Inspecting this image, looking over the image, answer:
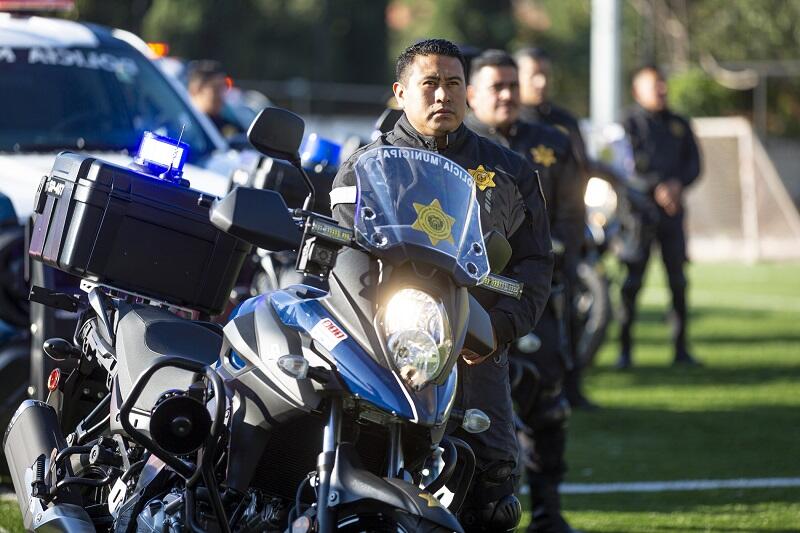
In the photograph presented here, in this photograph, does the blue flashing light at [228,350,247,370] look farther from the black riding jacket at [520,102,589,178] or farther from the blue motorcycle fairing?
the black riding jacket at [520,102,589,178]

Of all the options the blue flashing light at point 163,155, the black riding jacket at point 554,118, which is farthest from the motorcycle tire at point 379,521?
the black riding jacket at point 554,118

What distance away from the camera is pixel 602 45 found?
63.3 ft

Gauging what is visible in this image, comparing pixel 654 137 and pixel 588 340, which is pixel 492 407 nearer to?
pixel 588 340

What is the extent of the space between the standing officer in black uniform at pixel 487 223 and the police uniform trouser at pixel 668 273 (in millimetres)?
7618

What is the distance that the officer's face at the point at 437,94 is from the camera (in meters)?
4.93

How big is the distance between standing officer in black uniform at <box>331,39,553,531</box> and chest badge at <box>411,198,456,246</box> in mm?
636

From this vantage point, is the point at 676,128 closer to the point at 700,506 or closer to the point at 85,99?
the point at 85,99

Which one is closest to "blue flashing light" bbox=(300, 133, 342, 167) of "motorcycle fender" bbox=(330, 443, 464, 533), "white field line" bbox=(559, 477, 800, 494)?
"white field line" bbox=(559, 477, 800, 494)

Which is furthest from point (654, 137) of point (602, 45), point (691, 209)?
point (691, 209)

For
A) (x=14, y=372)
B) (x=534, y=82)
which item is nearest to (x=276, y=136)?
(x=14, y=372)

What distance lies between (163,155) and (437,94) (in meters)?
1.06

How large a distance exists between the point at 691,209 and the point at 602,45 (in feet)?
19.2

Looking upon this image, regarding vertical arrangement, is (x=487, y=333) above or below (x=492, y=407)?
above

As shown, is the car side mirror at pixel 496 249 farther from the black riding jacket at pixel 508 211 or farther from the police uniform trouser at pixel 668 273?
the police uniform trouser at pixel 668 273
